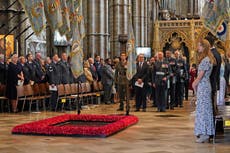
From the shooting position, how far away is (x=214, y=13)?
32.5 feet

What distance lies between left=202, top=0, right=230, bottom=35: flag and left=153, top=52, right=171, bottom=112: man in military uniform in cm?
405

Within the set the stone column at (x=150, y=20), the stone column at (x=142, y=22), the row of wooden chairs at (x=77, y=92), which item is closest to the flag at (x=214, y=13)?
the row of wooden chairs at (x=77, y=92)

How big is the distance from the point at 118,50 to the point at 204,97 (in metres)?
19.4

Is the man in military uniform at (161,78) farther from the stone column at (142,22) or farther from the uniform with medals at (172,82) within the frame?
the stone column at (142,22)

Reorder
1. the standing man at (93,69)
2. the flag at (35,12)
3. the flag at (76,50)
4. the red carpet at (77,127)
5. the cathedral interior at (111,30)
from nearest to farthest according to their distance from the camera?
the red carpet at (77,127), the flag at (35,12), the flag at (76,50), the cathedral interior at (111,30), the standing man at (93,69)

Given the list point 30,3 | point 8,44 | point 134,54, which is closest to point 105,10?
point 8,44

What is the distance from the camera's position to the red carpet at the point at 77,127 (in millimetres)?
9094

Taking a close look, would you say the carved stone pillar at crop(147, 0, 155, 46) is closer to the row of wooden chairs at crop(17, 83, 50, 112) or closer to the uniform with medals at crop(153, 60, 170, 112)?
the row of wooden chairs at crop(17, 83, 50, 112)

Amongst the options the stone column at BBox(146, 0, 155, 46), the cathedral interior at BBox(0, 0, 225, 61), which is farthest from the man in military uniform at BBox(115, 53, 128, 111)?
the stone column at BBox(146, 0, 155, 46)

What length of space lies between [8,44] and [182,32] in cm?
1770

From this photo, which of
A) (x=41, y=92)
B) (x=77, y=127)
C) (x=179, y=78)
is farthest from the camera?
(x=179, y=78)

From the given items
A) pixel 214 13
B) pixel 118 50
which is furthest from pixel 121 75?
pixel 118 50

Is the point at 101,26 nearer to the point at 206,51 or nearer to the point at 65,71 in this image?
the point at 65,71

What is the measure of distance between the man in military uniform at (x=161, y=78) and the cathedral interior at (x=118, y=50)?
15.9 inches
